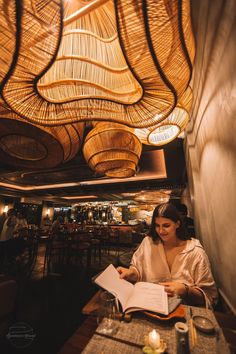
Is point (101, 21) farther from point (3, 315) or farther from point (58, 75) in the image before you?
point (3, 315)

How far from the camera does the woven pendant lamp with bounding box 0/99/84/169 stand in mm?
1437

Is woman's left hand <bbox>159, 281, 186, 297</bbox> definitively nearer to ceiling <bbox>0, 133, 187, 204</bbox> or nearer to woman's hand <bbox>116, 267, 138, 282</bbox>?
woman's hand <bbox>116, 267, 138, 282</bbox>

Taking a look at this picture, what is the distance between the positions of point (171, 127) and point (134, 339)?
6.02 feet

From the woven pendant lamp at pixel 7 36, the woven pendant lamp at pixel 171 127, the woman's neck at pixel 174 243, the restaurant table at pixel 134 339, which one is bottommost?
the restaurant table at pixel 134 339

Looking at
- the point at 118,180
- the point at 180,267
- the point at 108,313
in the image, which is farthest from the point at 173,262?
the point at 118,180

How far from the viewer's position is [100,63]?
3.28 feet

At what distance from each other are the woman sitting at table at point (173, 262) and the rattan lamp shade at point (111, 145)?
0.73 meters

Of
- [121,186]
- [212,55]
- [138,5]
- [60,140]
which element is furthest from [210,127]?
[121,186]

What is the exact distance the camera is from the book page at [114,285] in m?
1.09

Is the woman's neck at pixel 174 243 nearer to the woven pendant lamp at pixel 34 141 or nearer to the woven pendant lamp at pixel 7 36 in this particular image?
the woven pendant lamp at pixel 34 141

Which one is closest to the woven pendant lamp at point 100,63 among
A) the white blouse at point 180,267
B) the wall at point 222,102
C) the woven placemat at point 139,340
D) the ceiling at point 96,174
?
the ceiling at point 96,174

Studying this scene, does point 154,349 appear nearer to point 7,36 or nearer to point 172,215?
point 172,215

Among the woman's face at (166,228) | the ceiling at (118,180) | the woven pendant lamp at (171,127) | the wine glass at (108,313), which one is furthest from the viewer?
the ceiling at (118,180)

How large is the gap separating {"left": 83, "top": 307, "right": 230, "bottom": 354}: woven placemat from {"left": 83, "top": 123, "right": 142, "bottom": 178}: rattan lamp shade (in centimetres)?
138
